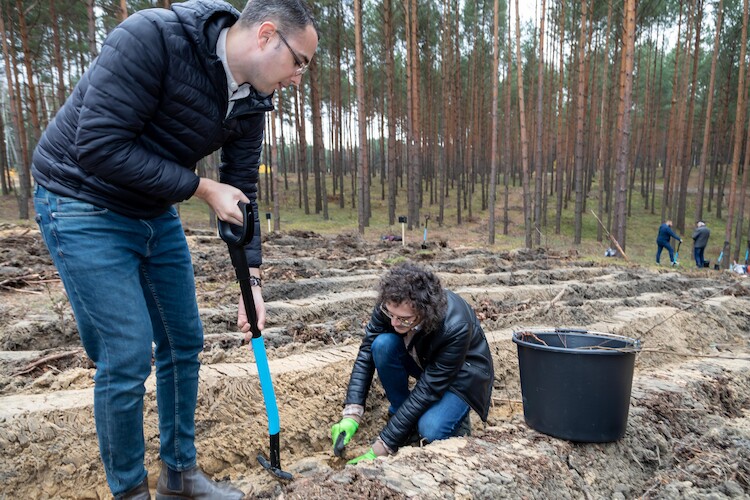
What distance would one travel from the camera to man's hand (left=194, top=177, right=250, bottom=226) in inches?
63.1

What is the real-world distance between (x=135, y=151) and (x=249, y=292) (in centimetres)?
76

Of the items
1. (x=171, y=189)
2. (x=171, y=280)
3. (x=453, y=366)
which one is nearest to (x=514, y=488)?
(x=453, y=366)

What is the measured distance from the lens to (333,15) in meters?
18.7

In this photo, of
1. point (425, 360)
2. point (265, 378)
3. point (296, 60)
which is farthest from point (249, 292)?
point (425, 360)

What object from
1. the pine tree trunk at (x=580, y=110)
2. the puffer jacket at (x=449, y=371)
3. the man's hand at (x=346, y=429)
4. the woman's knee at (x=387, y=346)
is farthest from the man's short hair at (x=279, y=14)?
the pine tree trunk at (x=580, y=110)

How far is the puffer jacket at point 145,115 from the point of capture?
4.42ft

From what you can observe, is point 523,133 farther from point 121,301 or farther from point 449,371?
point 121,301

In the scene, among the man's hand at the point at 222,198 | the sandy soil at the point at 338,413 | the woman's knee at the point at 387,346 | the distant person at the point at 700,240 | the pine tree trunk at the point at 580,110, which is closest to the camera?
the man's hand at the point at 222,198

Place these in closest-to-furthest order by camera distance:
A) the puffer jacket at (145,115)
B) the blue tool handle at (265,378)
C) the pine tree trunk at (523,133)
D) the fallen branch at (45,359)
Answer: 1. the puffer jacket at (145,115)
2. the blue tool handle at (265,378)
3. the fallen branch at (45,359)
4. the pine tree trunk at (523,133)

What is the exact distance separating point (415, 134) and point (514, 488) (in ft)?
47.8

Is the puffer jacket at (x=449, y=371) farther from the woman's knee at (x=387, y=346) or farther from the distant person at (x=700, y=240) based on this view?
the distant person at (x=700, y=240)

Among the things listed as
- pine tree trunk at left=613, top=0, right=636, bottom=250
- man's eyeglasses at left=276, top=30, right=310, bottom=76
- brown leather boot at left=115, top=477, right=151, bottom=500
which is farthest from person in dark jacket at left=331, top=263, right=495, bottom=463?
pine tree trunk at left=613, top=0, right=636, bottom=250

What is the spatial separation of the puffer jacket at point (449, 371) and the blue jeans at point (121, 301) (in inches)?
48.1

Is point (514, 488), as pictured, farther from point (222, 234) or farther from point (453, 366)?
point (222, 234)
